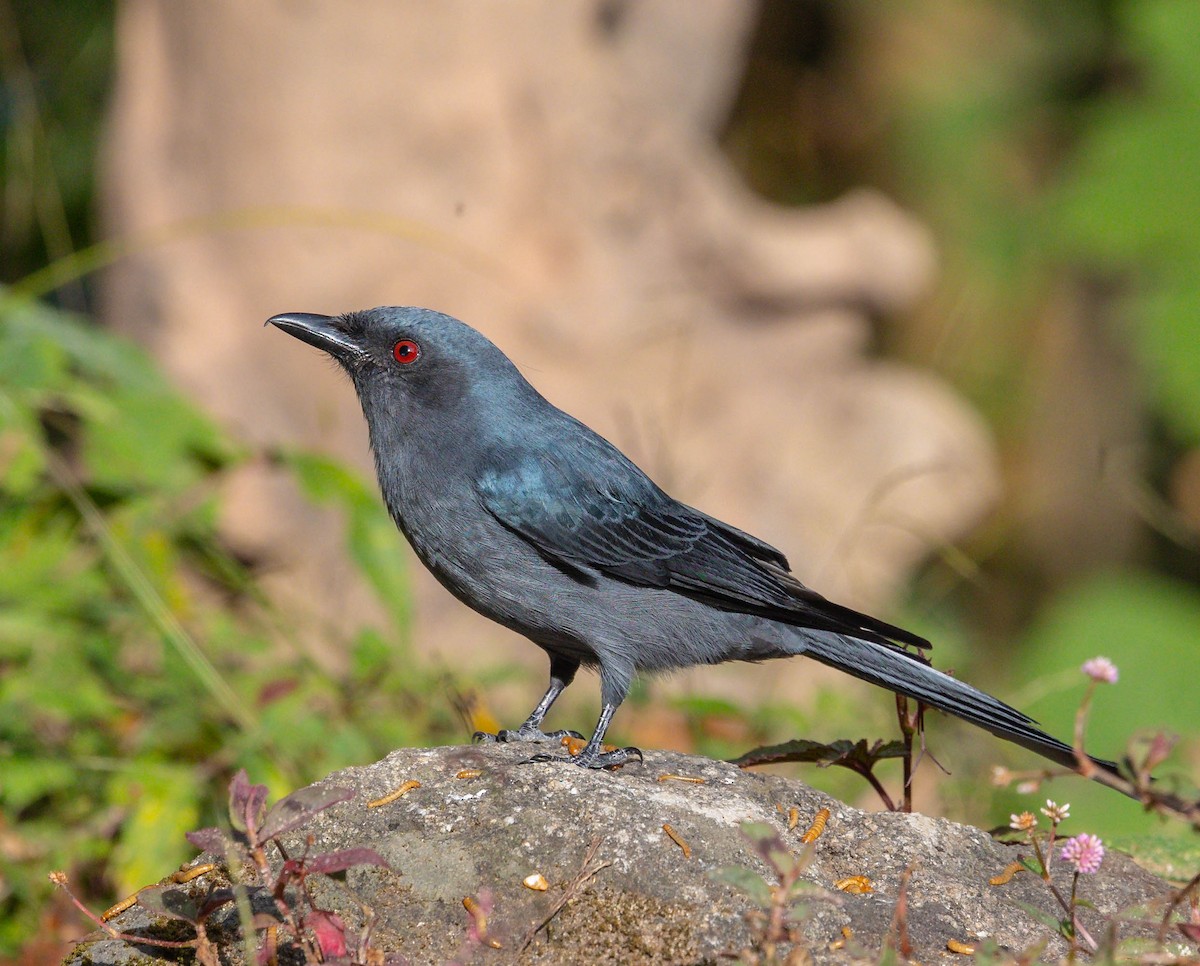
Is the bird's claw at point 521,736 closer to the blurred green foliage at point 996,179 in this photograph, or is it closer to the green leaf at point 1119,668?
the green leaf at point 1119,668

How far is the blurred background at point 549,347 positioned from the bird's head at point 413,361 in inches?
35.1

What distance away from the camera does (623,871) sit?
8.91 feet

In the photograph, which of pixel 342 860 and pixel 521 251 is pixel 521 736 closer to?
pixel 342 860

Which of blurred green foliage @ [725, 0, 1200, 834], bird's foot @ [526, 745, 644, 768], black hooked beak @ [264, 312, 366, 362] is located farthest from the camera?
blurred green foliage @ [725, 0, 1200, 834]

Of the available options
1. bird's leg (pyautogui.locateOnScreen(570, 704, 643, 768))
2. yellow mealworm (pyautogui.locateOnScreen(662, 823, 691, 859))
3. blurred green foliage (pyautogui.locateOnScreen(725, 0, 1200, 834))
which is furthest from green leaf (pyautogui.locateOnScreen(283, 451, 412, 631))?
blurred green foliage (pyautogui.locateOnScreen(725, 0, 1200, 834))

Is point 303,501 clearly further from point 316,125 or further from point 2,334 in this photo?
point 2,334

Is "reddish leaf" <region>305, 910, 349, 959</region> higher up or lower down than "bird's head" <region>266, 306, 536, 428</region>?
lower down

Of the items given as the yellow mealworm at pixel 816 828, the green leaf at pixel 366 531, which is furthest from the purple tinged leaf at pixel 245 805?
the green leaf at pixel 366 531

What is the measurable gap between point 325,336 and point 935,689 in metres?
2.19

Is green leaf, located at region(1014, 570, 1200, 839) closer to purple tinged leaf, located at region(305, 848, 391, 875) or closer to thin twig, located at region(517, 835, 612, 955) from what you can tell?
thin twig, located at region(517, 835, 612, 955)

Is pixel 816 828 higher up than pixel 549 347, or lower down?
higher up

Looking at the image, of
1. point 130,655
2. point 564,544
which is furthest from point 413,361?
point 130,655

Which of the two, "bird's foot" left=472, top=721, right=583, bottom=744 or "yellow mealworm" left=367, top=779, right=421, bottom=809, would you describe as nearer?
"yellow mealworm" left=367, top=779, right=421, bottom=809

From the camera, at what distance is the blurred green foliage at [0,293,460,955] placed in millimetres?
4312
